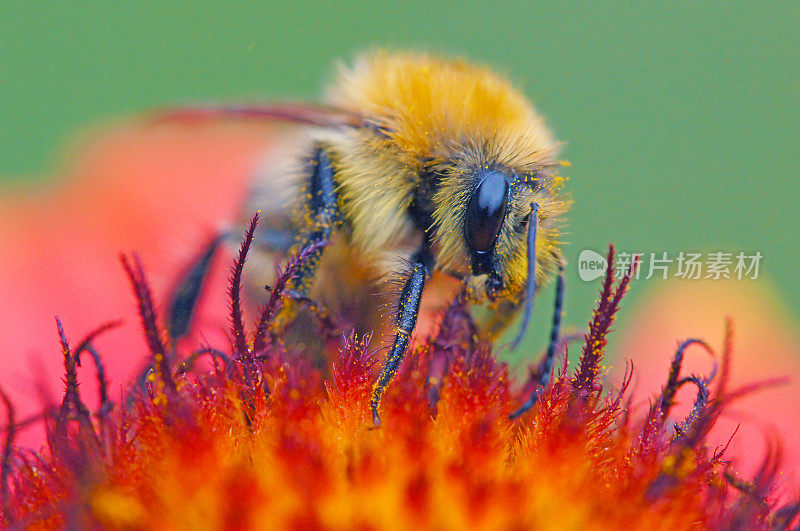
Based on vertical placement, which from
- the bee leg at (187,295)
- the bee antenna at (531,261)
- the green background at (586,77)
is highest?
the green background at (586,77)

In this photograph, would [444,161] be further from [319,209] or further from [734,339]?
[734,339]

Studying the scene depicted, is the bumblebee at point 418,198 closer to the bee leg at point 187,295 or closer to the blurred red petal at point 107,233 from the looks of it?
the bee leg at point 187,295

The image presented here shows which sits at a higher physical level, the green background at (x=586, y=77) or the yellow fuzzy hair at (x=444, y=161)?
the green background at (x=586, y=77)

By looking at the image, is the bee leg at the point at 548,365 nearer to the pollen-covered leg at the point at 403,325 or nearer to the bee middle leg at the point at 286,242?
the pollen-covered leg at the point at 403,325

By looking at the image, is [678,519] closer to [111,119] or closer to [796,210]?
[111,119]

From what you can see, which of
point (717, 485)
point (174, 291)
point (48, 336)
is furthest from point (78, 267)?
point (717, 485)
